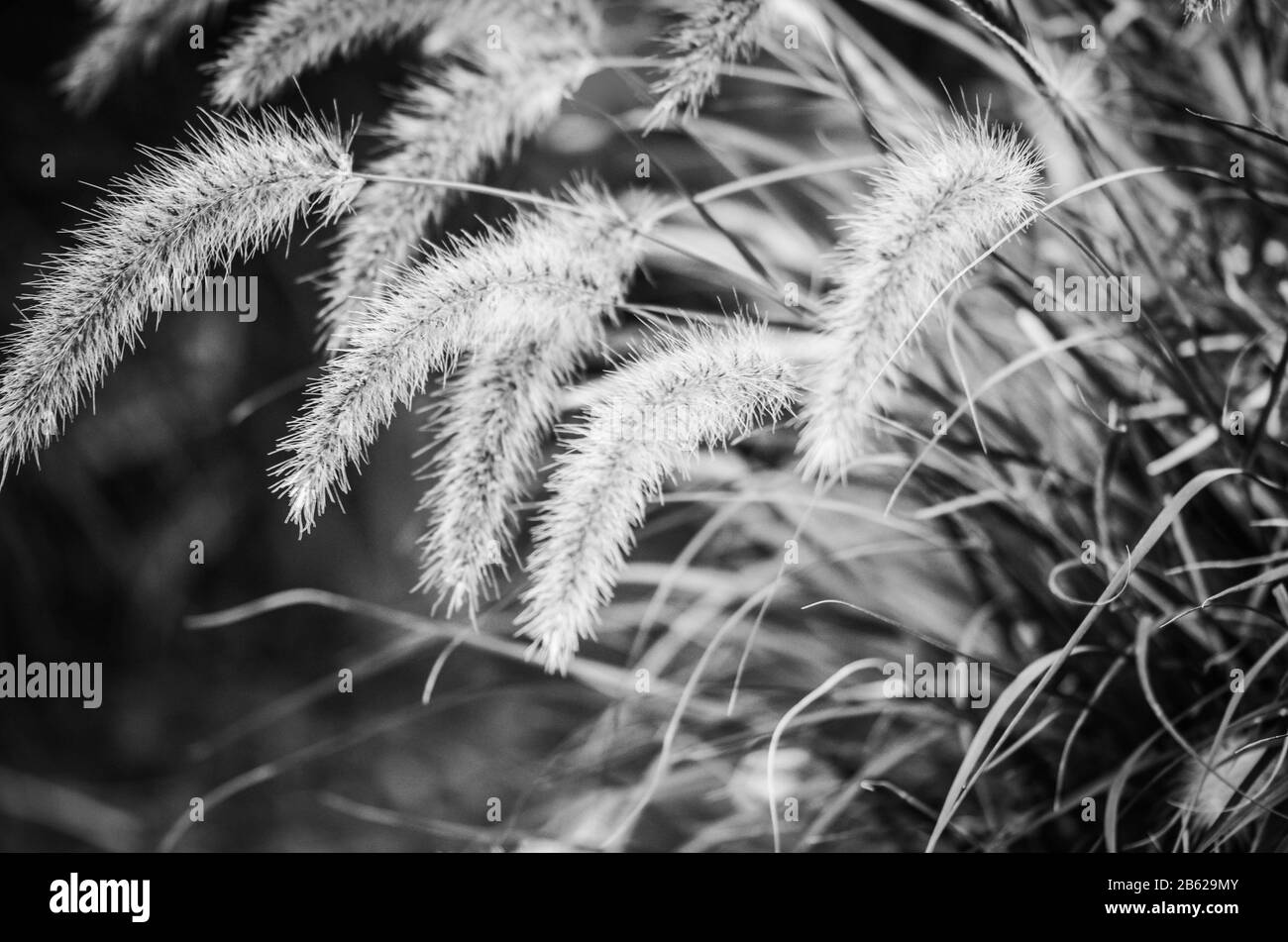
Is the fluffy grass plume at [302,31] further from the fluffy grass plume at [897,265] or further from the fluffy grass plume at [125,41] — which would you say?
the fluffy grass plume at [897,265]

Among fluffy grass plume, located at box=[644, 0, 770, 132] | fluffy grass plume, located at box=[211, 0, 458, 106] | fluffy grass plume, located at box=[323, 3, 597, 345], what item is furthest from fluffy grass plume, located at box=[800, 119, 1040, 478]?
fluffy grass plume, located at box=[211, 0, 458, 106]

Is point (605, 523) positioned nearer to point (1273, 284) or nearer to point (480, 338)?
point (480, 338)

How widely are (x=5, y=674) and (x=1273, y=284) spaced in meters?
1.49

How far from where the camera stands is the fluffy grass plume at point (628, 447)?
1.89 feet

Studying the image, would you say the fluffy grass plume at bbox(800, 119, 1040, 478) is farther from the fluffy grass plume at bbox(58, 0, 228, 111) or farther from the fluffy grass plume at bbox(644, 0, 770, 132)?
the fluffy grass plume at bbox(58, 0, 228, 111)

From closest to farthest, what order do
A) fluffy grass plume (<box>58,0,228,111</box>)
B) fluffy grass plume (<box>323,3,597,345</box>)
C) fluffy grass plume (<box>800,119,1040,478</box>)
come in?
fluffy grass plume (<box>800,119,1040,478</box>) < fluffy grass plume (<box>323,3,597,345</box>) < fluffy grass plume (<box>58,0,228,111</box>)

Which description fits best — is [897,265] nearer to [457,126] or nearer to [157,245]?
[457,126]

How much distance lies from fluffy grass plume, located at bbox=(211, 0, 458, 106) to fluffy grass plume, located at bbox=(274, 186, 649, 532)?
0.74 feet

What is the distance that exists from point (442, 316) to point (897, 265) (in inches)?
12.0

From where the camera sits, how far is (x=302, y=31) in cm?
69

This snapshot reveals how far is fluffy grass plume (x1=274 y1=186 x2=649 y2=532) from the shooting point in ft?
1.84

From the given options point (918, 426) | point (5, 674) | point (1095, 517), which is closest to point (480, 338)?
point (918, 426)

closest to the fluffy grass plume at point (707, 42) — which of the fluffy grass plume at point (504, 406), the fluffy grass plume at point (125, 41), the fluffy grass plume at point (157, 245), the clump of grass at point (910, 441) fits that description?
the clump of grass at point (910, 441)

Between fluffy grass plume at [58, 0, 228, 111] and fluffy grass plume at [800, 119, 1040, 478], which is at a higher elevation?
fluffy grass plume at [58, 0, 228, 111]
